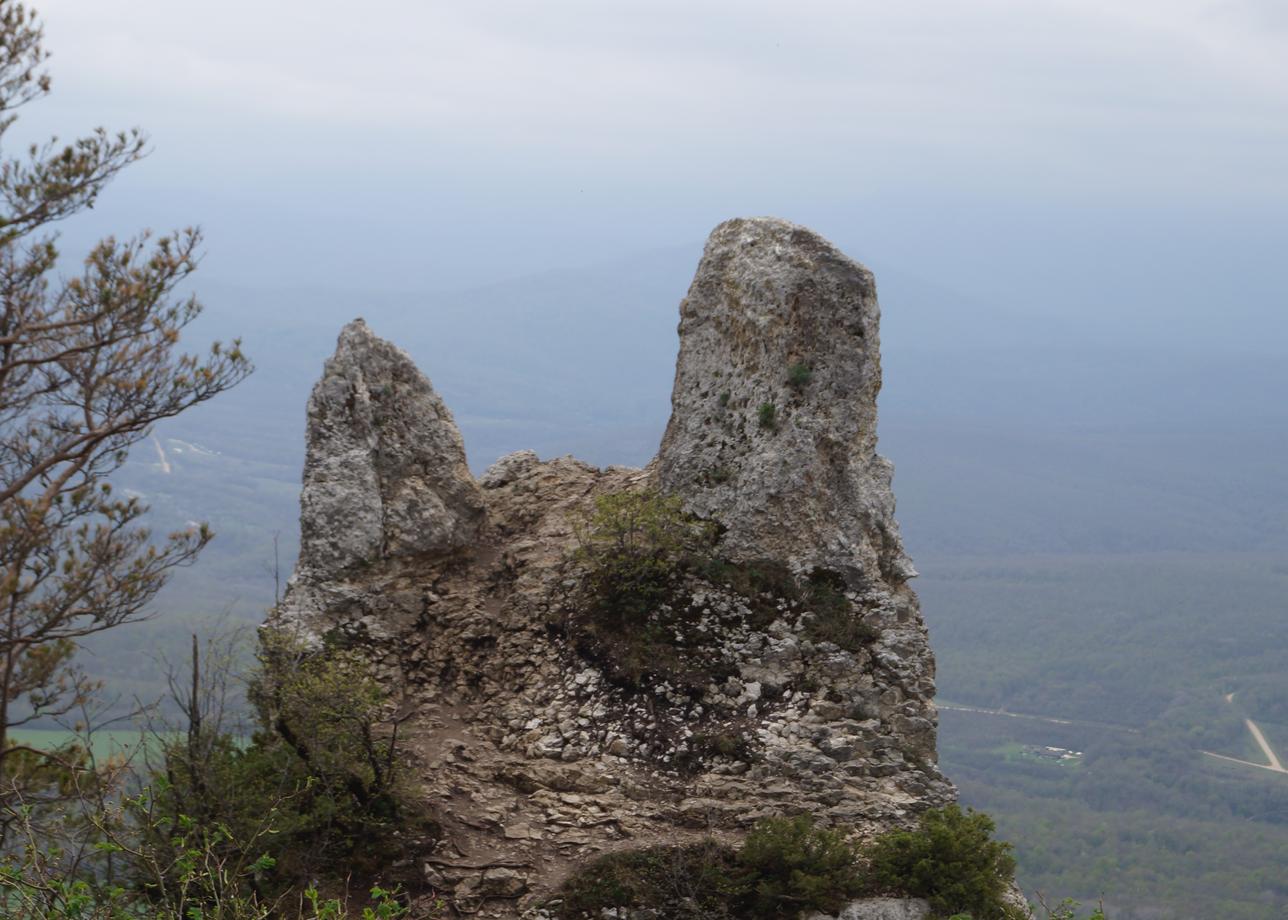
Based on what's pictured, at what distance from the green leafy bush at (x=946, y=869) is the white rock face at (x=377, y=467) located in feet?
25.4

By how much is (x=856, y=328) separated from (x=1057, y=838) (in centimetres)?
7661

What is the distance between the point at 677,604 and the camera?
16875 millimetres

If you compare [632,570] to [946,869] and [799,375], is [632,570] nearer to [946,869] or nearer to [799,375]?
[799,375]

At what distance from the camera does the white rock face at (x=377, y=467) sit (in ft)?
56.6

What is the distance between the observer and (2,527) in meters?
16.8

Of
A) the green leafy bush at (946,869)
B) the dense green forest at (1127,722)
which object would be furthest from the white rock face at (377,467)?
the dense green forest at (1127,722)

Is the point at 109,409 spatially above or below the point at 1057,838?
above

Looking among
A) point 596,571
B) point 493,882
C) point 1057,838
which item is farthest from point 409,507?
point 1057,838

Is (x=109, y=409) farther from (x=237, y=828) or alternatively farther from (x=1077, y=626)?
(x=1077, y=626)

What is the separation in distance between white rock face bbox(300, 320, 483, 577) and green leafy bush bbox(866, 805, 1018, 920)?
25.4 ft

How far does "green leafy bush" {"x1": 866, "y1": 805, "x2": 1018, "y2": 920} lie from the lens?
1326 cm

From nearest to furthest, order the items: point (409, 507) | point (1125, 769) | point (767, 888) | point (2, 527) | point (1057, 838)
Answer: point (767, 888), point (2, 527), point (409, 507), point (1057, 838), point (1125, 769)

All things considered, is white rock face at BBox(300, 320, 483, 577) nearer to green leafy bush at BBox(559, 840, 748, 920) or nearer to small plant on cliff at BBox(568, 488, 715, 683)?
small plant on cliff at BBox(568, 488, 715, 683)

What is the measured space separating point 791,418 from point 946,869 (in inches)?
254
